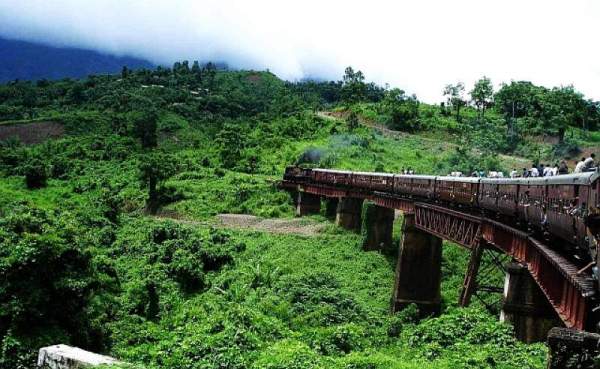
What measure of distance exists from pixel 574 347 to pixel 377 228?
34.5 metres

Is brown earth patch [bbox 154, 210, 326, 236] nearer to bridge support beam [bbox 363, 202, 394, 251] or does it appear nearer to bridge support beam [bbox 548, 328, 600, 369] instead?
bridge support beam [bbox 363, 202, 394, 251]

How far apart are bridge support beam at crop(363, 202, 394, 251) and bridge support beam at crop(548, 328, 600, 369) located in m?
34.1

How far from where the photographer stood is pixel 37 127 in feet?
322

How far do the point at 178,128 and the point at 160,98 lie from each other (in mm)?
20802

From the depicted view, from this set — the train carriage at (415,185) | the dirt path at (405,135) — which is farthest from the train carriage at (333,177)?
the dirt path at (405,135)

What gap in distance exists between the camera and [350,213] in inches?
1989

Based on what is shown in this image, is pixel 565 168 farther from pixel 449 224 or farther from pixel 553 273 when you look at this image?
pixel 449 224

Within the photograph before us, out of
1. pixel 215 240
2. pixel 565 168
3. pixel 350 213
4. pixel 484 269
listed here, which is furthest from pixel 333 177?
pixel 565 168

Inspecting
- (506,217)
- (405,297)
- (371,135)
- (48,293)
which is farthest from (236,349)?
(371,135)

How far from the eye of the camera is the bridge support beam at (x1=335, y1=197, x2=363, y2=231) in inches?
1984

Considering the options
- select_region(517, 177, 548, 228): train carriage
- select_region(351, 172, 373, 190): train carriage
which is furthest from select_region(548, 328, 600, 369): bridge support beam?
select_region(351, 172, 373, 190): train carriage

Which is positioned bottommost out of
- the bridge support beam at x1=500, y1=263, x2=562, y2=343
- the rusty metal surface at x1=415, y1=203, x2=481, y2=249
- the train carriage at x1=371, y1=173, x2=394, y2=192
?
the bridge support beam at x1=500, y1=263, x2=562, y2=343

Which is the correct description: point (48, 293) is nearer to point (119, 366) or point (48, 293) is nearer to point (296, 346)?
point (119, 366)

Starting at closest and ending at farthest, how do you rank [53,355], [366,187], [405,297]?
[53,355] < [405,297] < [366,187]
